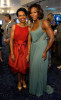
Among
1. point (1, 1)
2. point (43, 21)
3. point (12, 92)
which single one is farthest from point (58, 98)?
point (1, 1)

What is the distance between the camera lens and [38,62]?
1.91m

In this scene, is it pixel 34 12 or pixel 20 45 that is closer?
pixel 34 12

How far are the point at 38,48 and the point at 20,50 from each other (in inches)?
13.9

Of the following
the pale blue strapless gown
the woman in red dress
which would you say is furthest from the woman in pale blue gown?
the woman in red dress

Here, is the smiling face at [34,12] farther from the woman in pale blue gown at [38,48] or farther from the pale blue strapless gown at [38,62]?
the pale blue strapless gown at [38,62]

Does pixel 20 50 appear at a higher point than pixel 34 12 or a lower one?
lower

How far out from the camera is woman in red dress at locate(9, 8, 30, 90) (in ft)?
6.52

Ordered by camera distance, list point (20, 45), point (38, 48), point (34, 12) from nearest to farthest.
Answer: point (34, 12) → point (38, 48) → point (20, 45)

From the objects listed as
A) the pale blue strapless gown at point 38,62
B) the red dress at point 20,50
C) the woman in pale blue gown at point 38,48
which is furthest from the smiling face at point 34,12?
the red dress at point 20,50

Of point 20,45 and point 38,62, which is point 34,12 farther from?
point 38,62

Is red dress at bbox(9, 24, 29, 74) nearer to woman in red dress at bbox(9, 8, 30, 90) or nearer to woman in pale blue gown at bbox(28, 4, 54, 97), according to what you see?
woman in red dress at bbox(9, 8, 30, 90)

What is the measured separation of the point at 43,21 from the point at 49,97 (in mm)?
1289

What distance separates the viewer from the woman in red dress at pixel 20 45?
78.3 inches

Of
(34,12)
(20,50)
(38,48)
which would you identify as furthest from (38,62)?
(34,12)
